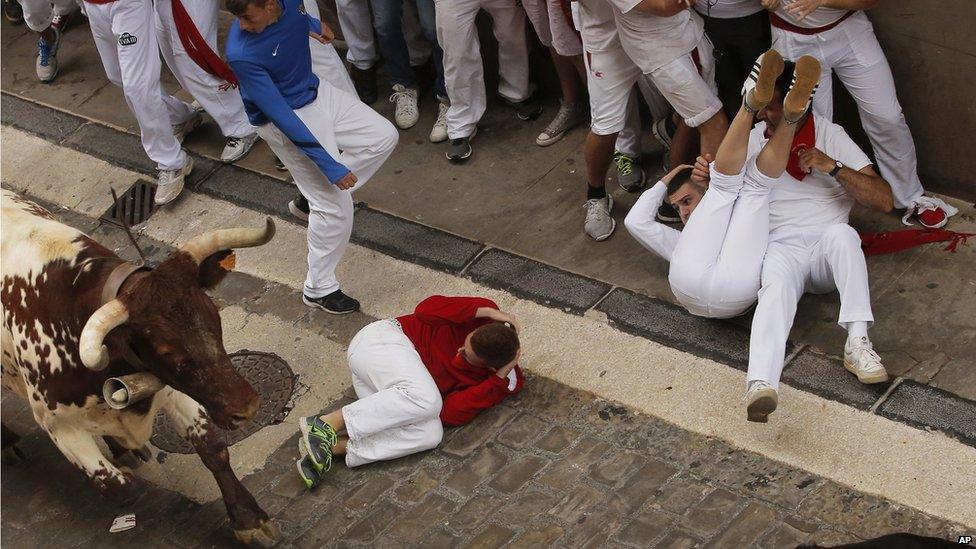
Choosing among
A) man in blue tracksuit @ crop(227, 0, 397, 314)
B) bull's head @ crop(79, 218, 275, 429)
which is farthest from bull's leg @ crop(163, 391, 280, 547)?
man in blue tracksuit @ crop(227, 0, 397, 314)

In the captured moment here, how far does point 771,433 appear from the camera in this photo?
20.6 ft

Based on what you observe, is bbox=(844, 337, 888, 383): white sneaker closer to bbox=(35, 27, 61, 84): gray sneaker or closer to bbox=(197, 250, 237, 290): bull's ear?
bbox=(197, 250, 237, 290): bull's ear

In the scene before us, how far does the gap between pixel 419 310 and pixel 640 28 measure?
6.26ft

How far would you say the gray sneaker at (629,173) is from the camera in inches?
324

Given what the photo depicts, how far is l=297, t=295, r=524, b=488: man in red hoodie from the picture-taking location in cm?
652

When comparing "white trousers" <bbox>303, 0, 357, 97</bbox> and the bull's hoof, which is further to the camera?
"white trousers" <bbox>303, 0, 357, 97</bbox>

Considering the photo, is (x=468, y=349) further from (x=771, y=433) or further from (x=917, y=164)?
(x=917, y=164)

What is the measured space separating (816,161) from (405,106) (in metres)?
3.48

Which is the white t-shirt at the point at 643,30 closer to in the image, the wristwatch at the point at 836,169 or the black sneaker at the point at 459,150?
the wristwatch at the point at 836,169

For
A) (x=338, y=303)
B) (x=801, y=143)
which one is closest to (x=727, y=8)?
(x=801, y=143)

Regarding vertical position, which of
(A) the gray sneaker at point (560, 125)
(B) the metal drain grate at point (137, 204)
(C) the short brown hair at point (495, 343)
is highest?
(C) the short brown hair at point (495, 343)

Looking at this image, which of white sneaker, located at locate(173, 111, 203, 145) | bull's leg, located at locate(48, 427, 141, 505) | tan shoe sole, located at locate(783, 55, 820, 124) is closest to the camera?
tan shoe sole, located at locate(783, 55, 820, 124)

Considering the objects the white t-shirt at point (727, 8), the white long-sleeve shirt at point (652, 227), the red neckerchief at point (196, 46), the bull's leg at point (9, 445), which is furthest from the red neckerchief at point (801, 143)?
the bull's leg at point (9, 445)

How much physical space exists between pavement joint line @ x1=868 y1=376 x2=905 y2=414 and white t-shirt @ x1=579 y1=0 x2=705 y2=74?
2096 millimetres
